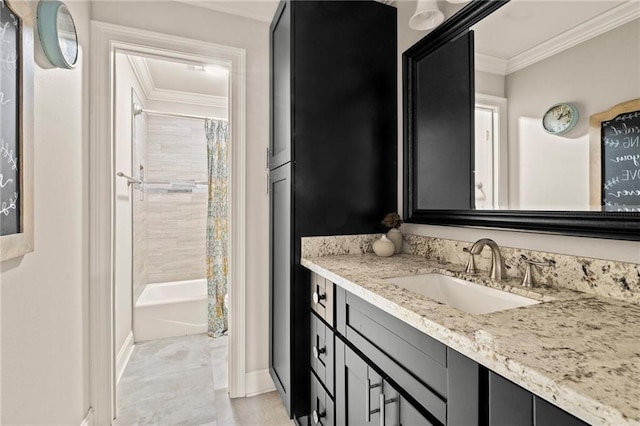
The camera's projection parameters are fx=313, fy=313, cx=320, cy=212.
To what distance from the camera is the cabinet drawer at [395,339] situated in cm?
75

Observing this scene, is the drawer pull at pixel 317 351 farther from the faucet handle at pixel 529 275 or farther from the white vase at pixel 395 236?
the faucet handle at pixel 529 275

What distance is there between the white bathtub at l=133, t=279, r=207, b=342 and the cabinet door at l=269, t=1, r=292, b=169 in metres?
1.75

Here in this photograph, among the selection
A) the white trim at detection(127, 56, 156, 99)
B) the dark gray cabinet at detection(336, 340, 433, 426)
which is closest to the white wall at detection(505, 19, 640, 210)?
the dark gray cabinet at detection(336, 340, 433, 426)

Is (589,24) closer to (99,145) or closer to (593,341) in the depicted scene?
(593,341)

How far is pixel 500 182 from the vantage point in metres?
1.26

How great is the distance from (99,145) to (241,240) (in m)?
0.96

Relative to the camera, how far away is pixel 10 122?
0.92m

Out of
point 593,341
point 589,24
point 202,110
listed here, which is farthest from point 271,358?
point 202,110

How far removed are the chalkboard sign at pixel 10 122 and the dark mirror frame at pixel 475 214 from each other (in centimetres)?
161

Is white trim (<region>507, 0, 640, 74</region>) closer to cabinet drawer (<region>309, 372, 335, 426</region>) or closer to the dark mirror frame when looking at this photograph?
the dark mirror frame

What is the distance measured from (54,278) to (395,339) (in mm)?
1380

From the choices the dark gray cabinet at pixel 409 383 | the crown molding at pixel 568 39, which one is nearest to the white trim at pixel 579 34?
the crown molding at pixel 568 39

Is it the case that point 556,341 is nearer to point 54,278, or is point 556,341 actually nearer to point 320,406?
point 320,406

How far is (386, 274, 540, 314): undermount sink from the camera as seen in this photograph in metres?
1.04
